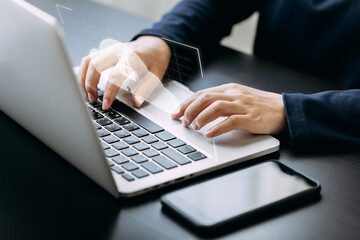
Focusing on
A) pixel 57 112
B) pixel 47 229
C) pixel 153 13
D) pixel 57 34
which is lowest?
pixel 153 13

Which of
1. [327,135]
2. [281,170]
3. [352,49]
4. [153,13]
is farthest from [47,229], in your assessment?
[153,13]

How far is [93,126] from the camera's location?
56cm

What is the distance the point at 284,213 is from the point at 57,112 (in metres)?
0.32

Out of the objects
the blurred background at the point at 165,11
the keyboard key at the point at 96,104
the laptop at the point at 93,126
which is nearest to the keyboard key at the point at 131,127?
the laptop at the point at 93,126

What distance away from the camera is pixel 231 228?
1.90ft

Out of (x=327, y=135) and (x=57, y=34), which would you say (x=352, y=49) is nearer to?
(x=327, y=135)

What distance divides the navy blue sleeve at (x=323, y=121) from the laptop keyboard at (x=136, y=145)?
181 mm

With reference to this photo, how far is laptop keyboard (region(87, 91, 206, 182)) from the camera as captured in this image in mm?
666

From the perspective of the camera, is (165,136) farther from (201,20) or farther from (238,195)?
(201,20)

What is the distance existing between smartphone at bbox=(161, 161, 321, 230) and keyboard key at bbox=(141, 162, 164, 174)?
2.0 inches

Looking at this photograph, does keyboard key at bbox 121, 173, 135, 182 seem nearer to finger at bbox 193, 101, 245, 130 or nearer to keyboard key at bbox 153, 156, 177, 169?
keyboard key at bbox 153, 156, 177, 169

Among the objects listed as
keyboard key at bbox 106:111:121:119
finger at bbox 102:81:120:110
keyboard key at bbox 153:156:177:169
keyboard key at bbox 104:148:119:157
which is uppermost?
finger at bbox 102:81:120:110

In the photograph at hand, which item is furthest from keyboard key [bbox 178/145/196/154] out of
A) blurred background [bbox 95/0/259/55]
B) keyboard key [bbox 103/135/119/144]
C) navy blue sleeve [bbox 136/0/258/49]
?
blurred background [bbox 95/0/259/55]
